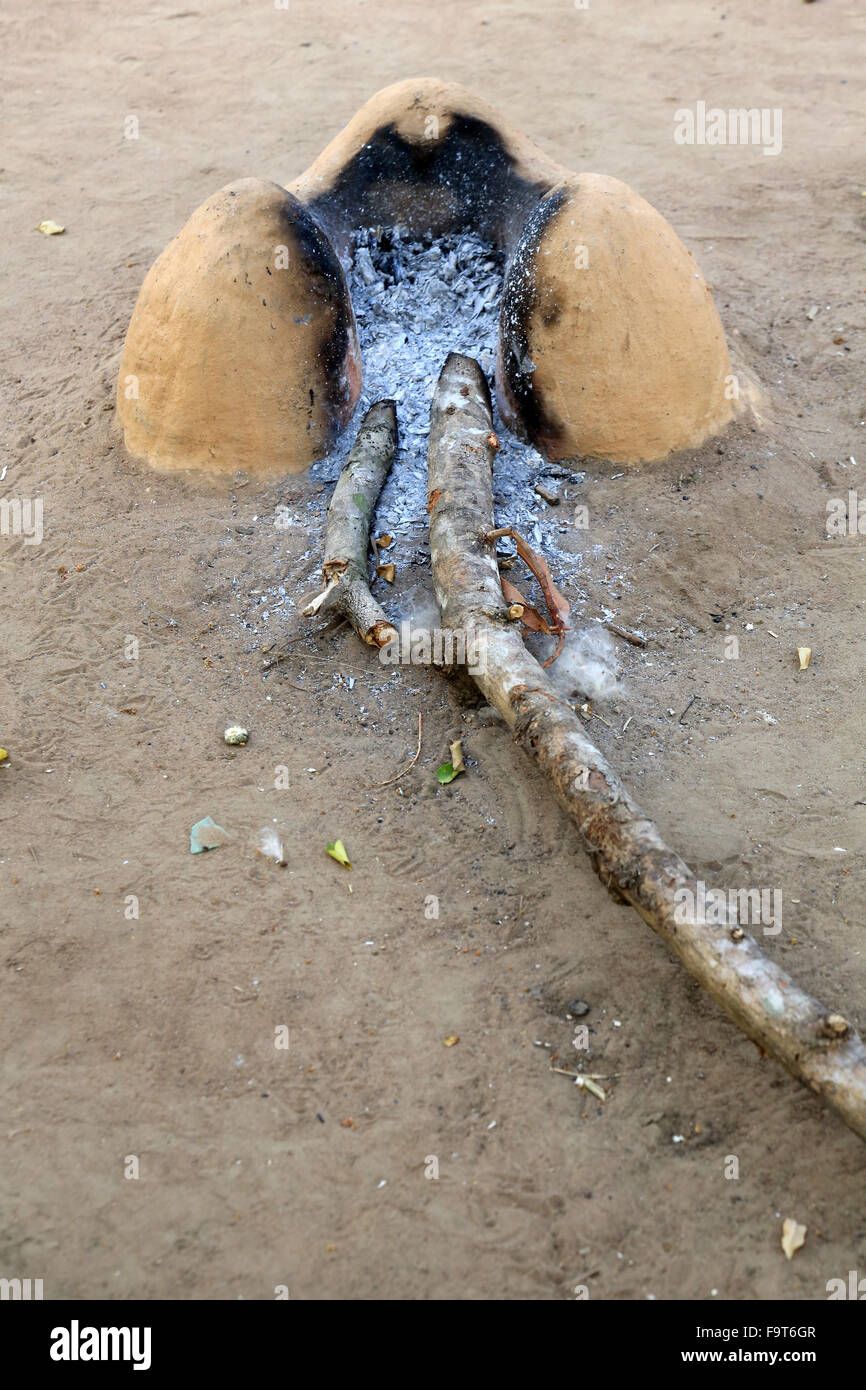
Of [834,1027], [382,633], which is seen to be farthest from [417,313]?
[834,1027]

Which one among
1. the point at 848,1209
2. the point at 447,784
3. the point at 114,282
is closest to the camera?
the point at 848,1209

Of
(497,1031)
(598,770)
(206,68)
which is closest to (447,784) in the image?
(598,770)

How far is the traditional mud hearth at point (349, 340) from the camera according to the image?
15.6ft

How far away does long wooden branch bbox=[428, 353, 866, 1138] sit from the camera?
271 cm

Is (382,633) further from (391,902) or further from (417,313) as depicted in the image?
(417,313)

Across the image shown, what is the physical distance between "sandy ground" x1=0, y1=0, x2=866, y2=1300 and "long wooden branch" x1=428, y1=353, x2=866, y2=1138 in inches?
12.2

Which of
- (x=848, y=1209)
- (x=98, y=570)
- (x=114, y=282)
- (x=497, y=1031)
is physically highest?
(x=114, y=282)

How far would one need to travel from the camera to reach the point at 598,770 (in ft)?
11.0

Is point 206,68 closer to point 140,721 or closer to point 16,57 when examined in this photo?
point 16,57

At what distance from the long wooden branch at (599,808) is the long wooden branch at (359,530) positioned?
0.87 feet

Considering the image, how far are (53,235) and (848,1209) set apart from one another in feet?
25.1
